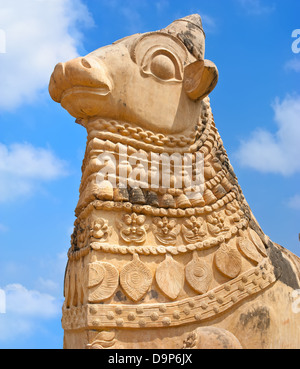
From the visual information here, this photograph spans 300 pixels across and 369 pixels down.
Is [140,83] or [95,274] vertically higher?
[140,83]

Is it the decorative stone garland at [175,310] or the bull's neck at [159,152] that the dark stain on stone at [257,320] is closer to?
the decorative stone garland at [175,310]

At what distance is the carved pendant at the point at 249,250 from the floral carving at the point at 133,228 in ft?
2.55

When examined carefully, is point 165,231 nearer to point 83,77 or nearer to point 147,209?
point 147,209

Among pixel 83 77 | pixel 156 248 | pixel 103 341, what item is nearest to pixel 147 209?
pixel 156 248

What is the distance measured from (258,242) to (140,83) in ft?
5.20

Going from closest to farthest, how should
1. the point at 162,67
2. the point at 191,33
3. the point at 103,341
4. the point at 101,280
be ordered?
the point at 103,341 < the point at 101,280 < the point at 162,67 < the point at 191,33

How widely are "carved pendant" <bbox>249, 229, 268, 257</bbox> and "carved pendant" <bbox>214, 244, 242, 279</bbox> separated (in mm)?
231

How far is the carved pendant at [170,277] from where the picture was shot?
336 cm

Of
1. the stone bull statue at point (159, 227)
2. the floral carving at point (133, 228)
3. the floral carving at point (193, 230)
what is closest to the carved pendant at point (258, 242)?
the stone bull statue at point (159, 227)

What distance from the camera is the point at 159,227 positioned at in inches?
139

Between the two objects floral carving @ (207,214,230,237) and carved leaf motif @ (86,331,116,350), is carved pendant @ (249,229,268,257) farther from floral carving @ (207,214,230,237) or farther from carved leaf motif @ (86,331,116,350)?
carved leaf motif @ (86,331,116,350)

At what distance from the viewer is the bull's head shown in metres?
3.60
